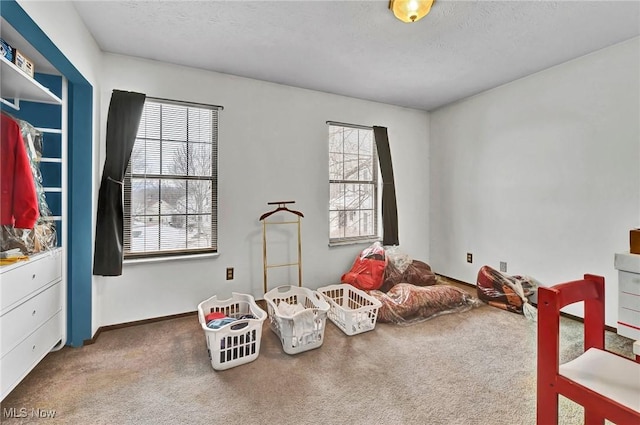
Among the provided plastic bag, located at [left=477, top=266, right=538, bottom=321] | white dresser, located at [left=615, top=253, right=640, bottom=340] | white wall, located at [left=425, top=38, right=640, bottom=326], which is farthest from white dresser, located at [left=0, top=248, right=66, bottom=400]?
white wall, located at [left=425, top=38, right=640, bottom=326]

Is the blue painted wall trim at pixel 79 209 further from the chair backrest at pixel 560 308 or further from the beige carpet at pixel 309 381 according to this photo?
the chair backrest at pixel 560 308

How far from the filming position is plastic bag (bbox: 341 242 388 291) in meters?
3.21

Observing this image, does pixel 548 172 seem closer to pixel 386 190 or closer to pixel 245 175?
pixel 386 190

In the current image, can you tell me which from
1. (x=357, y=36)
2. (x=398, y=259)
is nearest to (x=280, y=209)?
(x=398, y=259)

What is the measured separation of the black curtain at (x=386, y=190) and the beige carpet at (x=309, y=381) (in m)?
1.50

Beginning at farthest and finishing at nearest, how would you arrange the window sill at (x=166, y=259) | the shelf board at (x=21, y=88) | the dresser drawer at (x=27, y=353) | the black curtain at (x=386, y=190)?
the black curtain at (x=386, y=190), the window sill at (x=166, y=259), the shelf board at (x=21, y=88), the dresser drawer at (x=27, y=353)

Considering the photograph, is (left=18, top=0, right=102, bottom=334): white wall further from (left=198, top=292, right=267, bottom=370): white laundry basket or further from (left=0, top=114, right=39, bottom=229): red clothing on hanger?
(left=198, top=292, right=267, bottom=370): white laundry basket

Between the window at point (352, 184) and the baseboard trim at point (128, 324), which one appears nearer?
the baseboard trim at point (128, 324)

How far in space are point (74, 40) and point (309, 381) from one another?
274cm

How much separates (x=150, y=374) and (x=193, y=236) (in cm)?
131

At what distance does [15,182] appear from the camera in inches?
67.2

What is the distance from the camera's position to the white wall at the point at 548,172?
7.84 ft

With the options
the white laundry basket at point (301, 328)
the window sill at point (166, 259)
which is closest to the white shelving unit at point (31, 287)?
the window sill at point (166, 259)

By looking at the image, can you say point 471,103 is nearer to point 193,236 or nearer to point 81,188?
point 193,236
